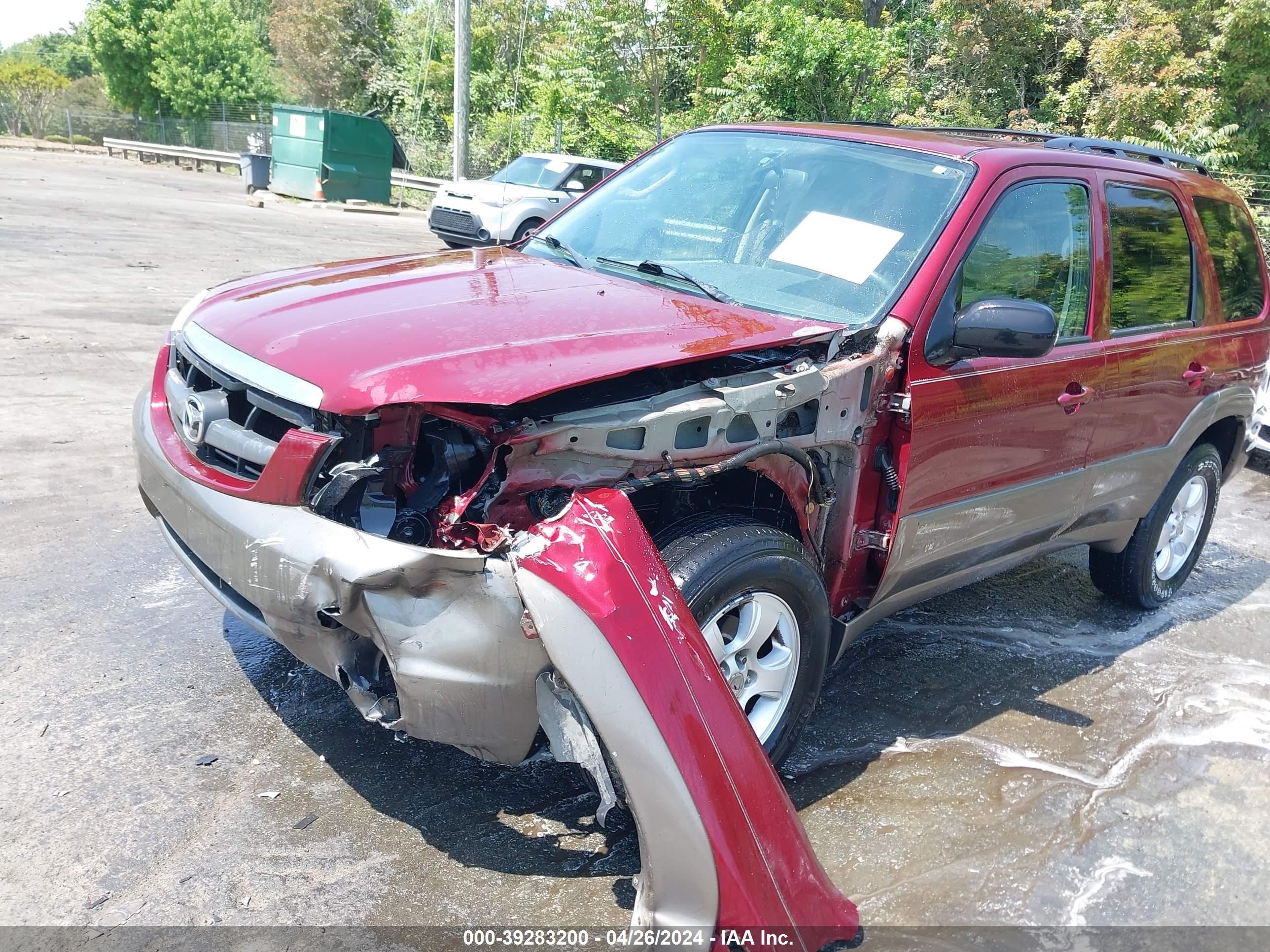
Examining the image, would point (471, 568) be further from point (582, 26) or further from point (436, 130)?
point (436, 130)

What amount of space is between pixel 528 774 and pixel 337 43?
4665cm

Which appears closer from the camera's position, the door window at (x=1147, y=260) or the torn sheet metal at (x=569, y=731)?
the torn sheet metal at (x=569, y=731)

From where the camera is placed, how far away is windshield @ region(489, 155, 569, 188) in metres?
17.1

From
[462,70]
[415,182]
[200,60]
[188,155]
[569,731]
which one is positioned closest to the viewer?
[569,731]

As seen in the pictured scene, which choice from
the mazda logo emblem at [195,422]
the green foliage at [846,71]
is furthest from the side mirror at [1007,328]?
the green foliage at [846,71]

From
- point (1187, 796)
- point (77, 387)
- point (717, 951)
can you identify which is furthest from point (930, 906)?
point (77, 387)

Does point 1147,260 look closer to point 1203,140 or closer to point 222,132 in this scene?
point 1203,140

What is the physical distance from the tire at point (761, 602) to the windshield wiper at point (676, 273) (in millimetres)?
799

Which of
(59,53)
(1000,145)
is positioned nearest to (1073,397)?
(1000,145)

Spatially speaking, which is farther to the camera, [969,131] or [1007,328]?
[969,131]

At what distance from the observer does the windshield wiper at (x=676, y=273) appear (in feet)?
11.0

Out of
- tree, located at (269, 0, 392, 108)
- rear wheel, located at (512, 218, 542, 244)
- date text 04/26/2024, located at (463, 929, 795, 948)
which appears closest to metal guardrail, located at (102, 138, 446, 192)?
tree, located at (269, 0, 392, 108)

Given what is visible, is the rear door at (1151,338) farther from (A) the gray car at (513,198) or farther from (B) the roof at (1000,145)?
(A) the gray car at (513,198)

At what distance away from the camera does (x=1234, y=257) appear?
189 inches
